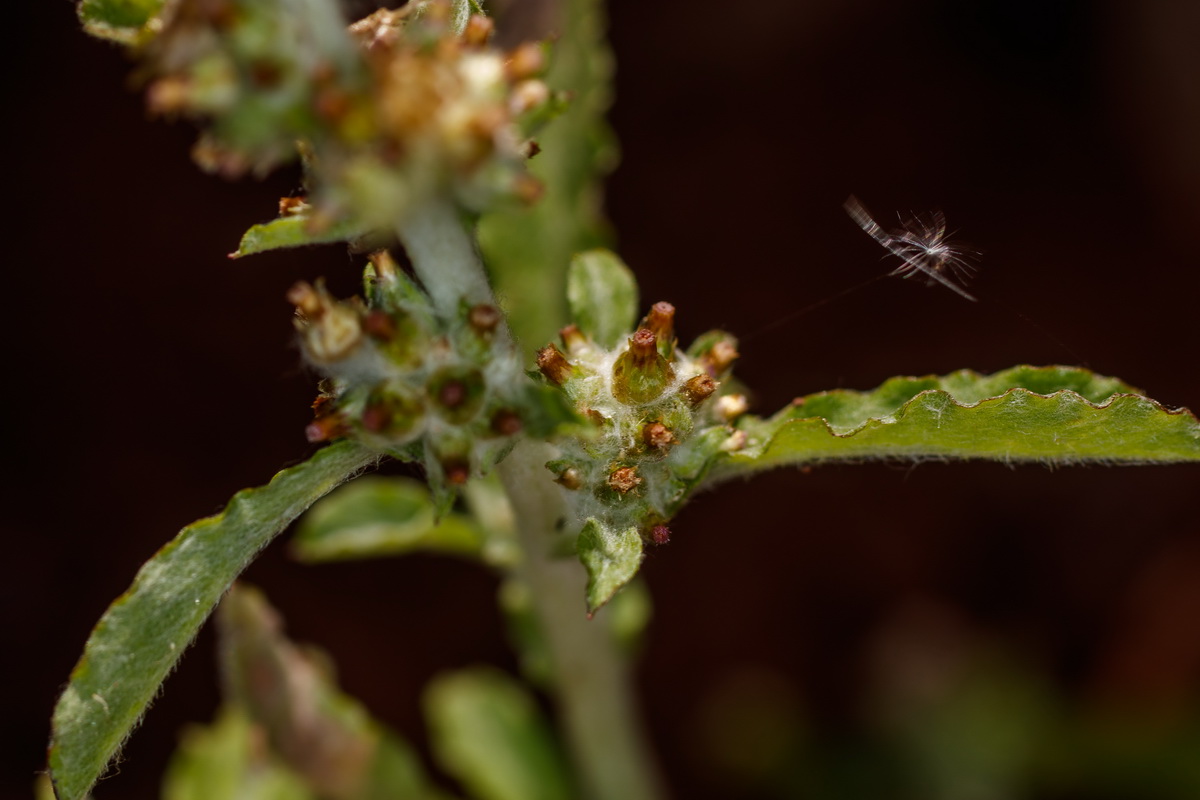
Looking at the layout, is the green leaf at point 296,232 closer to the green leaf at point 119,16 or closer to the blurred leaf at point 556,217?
the green leaf at point 119,16

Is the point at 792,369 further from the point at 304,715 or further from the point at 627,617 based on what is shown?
the point at 304,715

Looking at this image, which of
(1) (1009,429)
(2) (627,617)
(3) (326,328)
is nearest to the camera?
(3) (326,328)

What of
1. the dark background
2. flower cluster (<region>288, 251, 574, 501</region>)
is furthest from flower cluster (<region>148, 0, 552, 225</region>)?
A: the dark background

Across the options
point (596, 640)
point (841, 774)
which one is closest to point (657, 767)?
point (841, 774)

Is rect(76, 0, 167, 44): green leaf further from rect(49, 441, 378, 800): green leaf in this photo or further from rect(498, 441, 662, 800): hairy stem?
rect(498, 441, 662, 800): hairy stem

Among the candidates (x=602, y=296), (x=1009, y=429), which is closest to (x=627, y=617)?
(x=602, y=296)

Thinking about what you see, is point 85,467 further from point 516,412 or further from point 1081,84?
point 1081,84
